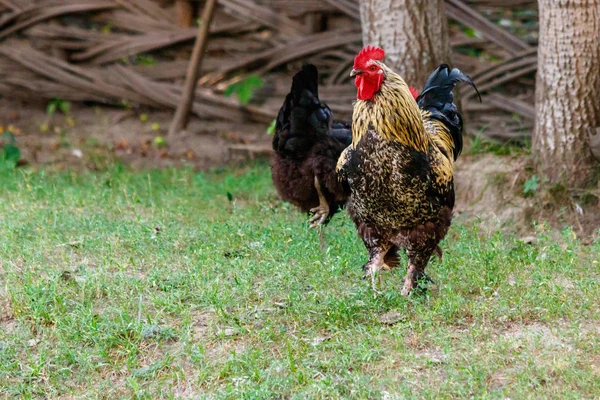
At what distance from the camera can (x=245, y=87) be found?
9.06m

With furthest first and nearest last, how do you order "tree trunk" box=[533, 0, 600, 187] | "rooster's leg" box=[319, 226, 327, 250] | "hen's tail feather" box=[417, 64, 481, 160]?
1. "tree trunk" box=[533, 0, 600, 187]
2. "rooster's leg" box=[319, 226, 327, 250]
3. "hen's tail feather" box=[417, 64, 481, 160]

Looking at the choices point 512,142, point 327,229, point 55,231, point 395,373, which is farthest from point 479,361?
point 512,142

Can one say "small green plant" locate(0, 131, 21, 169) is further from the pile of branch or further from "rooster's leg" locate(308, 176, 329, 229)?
"rooster's leg" locate(308, 176, 329, 229)

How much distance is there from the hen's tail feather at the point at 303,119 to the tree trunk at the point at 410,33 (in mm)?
837

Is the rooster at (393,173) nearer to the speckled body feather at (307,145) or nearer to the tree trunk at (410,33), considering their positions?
the speckled body feather at (307,145)

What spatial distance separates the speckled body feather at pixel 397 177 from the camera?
4.56 metres

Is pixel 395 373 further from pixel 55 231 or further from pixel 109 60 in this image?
pixel 109 60

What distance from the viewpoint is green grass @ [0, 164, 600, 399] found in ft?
12.9

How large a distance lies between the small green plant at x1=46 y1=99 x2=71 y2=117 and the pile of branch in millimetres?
93

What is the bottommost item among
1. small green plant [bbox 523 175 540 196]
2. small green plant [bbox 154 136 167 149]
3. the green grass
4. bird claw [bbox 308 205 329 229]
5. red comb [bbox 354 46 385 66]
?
the green grass

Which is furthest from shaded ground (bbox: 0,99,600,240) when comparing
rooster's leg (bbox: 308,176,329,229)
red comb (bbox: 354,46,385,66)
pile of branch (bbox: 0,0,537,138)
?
red comb (bbox: 354,46,385,66)

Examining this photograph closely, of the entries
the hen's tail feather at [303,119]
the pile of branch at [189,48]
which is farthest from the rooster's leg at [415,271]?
the pile of branch at [189,48]

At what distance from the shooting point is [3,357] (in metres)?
4.21

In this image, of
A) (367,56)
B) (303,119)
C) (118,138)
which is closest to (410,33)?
(303,119)
